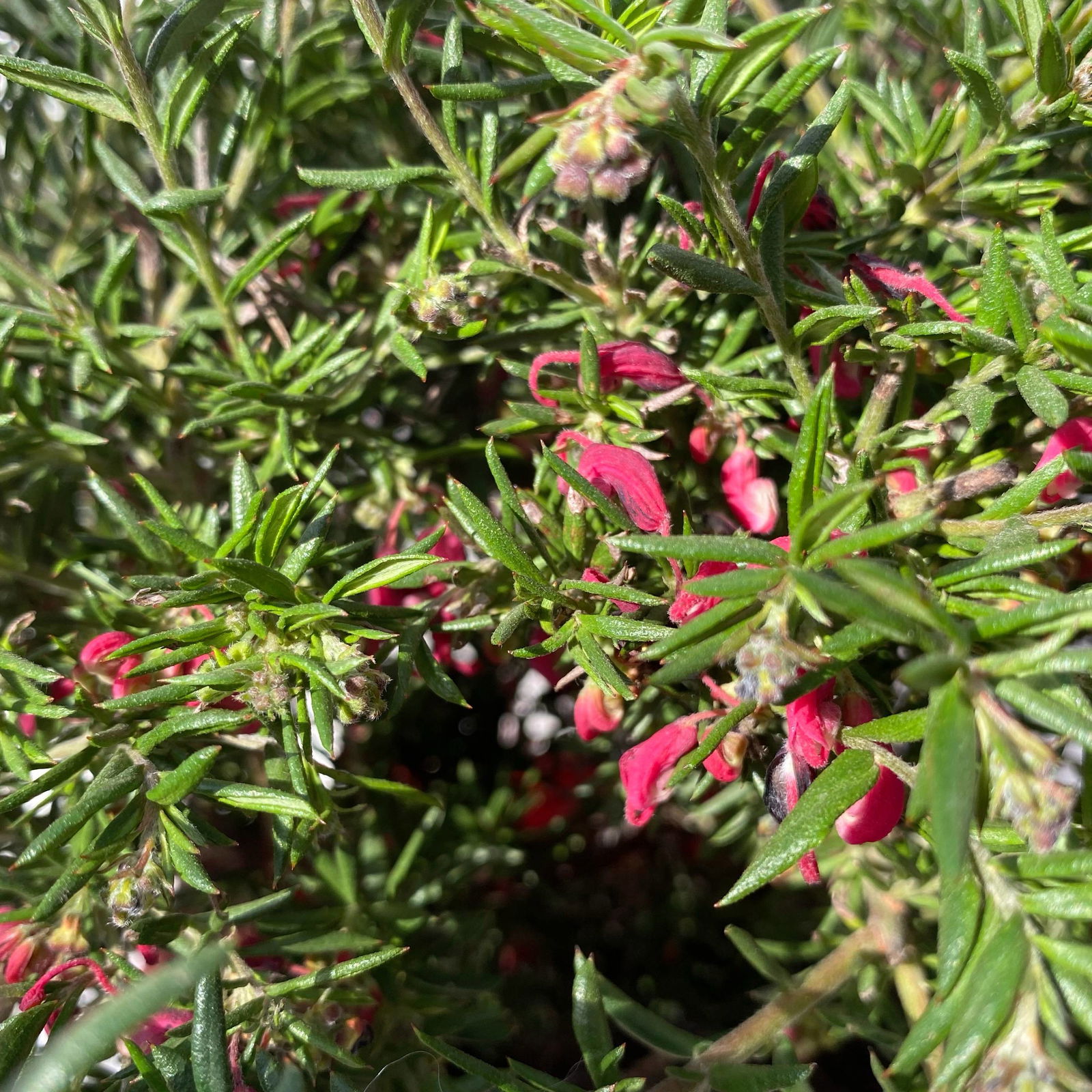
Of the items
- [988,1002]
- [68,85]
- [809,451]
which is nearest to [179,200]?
[68,85]

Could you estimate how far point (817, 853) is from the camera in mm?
1015

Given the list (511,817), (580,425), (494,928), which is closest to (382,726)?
(511,817)

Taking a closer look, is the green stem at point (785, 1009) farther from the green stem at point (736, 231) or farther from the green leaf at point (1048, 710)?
the green stem at point (736, 231)

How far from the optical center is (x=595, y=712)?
2.75 ft

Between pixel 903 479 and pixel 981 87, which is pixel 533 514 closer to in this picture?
pixel 903 479

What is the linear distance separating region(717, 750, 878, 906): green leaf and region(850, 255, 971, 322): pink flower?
38cm

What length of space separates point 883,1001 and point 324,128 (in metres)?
1.22

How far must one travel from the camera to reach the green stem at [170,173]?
2.51ft

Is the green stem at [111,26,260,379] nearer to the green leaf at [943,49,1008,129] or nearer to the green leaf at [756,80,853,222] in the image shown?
the green leaf at [756,80,853,222]

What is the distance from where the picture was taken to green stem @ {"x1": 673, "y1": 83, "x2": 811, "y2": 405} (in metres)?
0.60

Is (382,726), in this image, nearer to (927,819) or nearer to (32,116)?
(927,819)

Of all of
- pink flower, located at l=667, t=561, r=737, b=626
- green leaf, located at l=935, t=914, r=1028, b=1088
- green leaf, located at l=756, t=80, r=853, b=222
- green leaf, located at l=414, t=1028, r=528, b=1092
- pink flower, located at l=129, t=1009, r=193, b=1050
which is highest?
green leaf, located at l=756, t=80, r=853, b=222

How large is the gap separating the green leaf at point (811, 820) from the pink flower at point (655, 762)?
0.17 meters

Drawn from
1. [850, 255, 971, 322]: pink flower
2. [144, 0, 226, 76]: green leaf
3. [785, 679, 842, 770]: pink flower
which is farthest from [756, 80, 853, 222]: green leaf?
[144, 0, 226, 76]: green leaf
